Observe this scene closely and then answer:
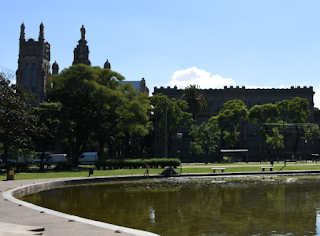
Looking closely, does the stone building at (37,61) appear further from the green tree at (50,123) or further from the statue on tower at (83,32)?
the green tree at (50,123)

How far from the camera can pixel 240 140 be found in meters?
82.0

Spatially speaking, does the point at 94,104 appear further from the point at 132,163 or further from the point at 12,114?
the point at 12,114

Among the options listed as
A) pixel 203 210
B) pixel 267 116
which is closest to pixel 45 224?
pixel 203 210

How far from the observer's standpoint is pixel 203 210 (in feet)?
39.9

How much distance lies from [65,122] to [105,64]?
67353 millimetres

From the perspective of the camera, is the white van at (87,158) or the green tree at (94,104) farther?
the white van at (87,158)

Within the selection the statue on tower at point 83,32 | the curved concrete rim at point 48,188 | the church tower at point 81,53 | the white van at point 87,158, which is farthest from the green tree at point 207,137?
the statue on tower at point 83,32

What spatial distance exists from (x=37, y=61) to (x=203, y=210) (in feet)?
316

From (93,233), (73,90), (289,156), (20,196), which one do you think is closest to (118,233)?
(93,233)

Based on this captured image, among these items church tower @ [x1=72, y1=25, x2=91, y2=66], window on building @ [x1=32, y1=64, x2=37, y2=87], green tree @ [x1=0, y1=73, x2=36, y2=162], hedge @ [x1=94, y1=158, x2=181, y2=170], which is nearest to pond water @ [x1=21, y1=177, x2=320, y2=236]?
green tree @ [x1=0, y1=73, x2=36, y2=162]

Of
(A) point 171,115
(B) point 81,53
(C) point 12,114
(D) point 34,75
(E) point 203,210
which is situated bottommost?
(E) point 203,210

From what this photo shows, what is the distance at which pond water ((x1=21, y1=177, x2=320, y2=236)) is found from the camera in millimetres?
9289

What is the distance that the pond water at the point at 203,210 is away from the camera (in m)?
9.29

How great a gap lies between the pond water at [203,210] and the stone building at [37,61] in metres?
83.1
